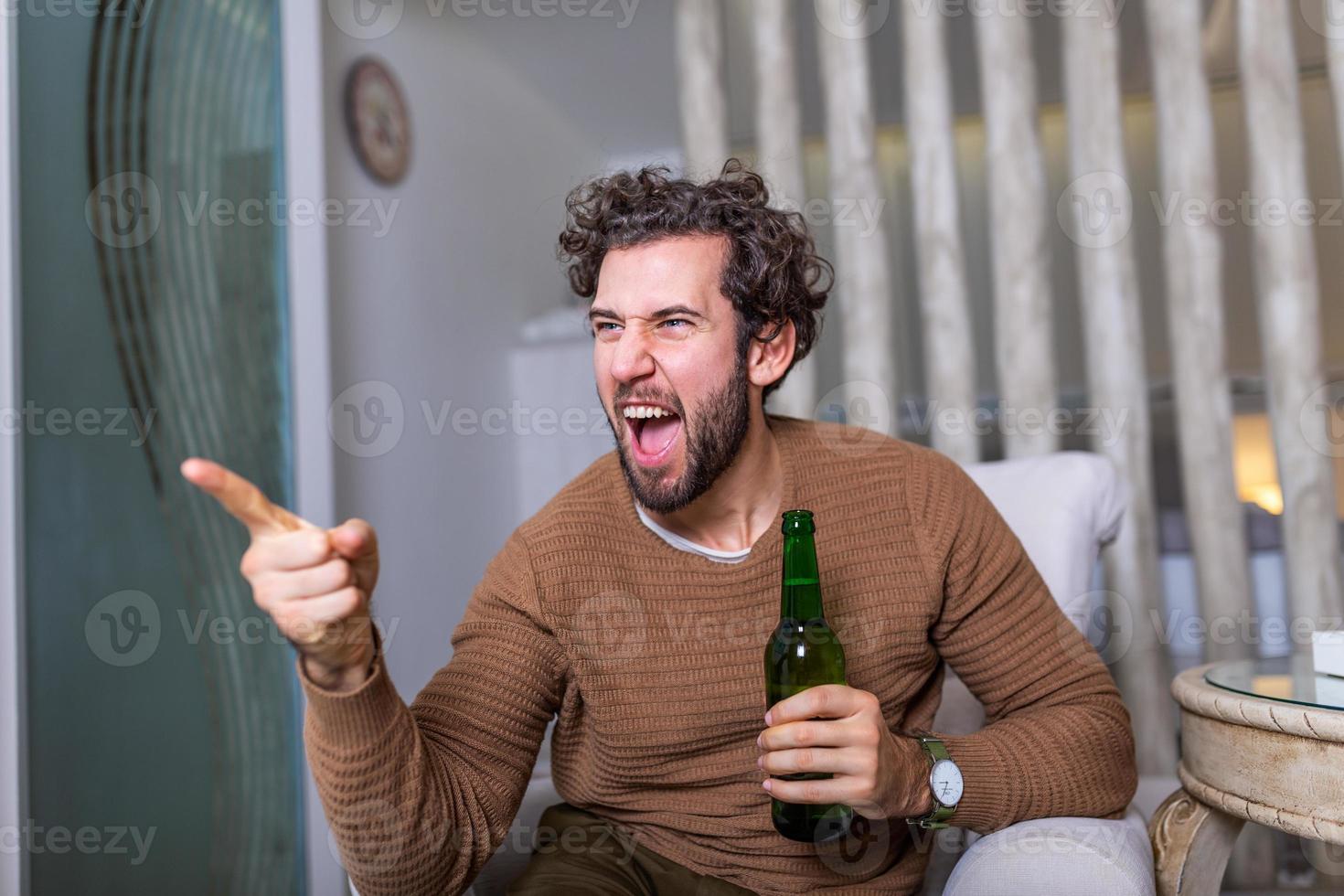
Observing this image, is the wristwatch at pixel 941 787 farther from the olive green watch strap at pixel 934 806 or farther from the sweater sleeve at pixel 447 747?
the sweater sleeve at pixel 447 747

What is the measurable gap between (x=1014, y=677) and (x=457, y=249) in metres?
2.83

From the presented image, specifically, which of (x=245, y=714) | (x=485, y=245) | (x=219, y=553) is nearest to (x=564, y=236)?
(x=219, y=553)

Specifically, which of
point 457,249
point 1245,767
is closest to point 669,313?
point 1245,767

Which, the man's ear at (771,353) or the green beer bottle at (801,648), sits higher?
the man's ear at (771,353)

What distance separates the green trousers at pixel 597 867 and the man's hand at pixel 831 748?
Answer: 27cm

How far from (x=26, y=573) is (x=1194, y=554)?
239 cm

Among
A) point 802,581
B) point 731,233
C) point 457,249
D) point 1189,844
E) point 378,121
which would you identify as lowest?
point 1189,844

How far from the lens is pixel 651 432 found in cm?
139

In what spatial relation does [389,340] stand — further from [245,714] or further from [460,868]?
[460,868]

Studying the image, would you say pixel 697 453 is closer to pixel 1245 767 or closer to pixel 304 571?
Result: pixel 304 571

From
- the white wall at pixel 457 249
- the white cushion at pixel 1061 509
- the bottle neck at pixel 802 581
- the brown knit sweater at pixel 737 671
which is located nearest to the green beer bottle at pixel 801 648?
the bottle neck at pixel 802 581

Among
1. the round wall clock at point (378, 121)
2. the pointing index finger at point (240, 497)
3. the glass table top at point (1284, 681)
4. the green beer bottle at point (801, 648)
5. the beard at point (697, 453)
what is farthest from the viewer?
the round wall clock at point (378, 121)

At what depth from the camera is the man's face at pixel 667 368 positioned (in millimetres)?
1341

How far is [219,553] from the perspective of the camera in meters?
2.30
